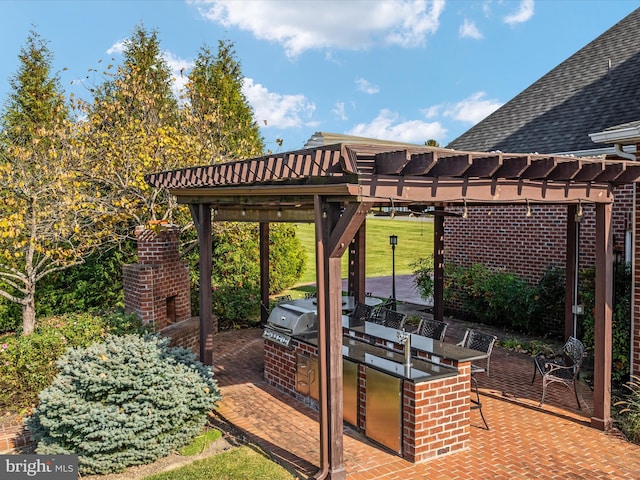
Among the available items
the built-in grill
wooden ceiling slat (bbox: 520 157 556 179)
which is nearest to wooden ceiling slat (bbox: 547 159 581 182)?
wooden ceiling slat (bbox: 520 157 556 179)

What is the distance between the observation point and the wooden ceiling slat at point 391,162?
3.89 meters

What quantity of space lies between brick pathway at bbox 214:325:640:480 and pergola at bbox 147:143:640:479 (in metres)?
0.47

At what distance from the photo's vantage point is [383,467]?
5.00 meters

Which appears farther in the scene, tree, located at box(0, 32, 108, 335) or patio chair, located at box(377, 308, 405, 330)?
patio chair, located at box(377, 308, 405, 330)

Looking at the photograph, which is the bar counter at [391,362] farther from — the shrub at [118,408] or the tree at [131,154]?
the tree at [131,154]

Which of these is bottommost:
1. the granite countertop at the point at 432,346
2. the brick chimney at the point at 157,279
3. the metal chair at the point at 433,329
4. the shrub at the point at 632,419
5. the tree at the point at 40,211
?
the shrub at the point at 632,419

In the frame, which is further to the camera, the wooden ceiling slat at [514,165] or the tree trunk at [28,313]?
the tree trunk at [28,313]

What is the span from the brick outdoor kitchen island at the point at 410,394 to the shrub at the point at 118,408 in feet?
5.77

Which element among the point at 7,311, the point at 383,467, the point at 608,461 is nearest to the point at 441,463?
the point at 383,467

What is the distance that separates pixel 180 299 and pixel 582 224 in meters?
7.89

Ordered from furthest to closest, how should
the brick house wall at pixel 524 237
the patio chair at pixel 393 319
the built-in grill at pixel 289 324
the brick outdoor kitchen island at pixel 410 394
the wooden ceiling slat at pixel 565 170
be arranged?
the brick house wall at pixel 524 237 → the patio chair at pixel 393 319 → the built-in grill at pixel 289 324 → the brick outdoor kitchen island at pixel 410 394 → the wooden ceiling slat at pixel 565 170

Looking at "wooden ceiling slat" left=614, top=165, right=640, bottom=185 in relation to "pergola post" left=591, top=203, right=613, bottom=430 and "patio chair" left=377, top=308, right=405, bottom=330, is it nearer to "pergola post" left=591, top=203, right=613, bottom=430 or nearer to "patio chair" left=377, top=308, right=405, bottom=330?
"pergola post" left=591, top=203, right=613, bottom=430

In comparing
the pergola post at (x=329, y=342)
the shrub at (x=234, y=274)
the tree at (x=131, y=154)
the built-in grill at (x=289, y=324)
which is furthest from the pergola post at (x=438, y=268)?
the pergola post at (x=329, y=342)

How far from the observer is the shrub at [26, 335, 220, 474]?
5133 mm
